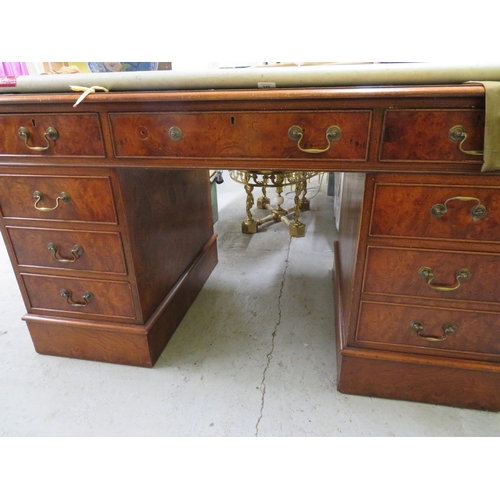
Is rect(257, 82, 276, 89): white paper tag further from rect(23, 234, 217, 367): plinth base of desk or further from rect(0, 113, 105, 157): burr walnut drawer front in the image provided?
rect(23, 234, 217, 367): plinth base of desk

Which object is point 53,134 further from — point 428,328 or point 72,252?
point 428,328

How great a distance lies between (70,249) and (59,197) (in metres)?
0.16

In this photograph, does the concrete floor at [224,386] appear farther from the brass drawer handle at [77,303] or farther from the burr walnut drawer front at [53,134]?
the burr walnut drawer front at [53,134]

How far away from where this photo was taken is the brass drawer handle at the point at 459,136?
0.65m

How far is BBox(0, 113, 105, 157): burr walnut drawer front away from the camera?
0.80 meters

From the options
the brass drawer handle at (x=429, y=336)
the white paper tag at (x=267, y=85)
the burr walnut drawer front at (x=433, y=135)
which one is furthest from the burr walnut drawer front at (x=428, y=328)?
the white paper tag at (x=267, y=85)

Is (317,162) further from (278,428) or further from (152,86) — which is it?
(278,428)

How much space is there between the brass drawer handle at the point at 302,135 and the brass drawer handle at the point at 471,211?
0.28 metres

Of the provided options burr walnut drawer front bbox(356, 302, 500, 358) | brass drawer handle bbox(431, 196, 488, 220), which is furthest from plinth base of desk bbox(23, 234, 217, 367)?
brass drawer handle bbox(431, 196, 488, 220)

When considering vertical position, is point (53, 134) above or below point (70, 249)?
above

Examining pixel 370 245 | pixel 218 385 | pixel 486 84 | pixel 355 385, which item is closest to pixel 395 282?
pixel 370 245

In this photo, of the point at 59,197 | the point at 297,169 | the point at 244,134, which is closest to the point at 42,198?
the point at 59,197

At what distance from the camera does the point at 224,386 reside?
101 centimetres

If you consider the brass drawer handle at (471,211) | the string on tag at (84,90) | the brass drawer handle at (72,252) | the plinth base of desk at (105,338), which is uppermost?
the string on tag at (84,90)
